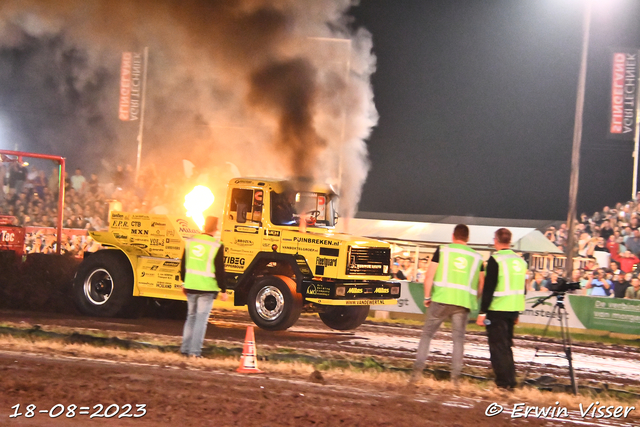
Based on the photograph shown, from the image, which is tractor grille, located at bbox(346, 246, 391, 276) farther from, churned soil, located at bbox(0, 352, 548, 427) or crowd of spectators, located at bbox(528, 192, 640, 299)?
crowd of spectators, located at bbox(528, 192, 640, 299)

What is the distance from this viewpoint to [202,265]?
31.7ft

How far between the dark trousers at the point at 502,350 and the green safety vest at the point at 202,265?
3.70 metres

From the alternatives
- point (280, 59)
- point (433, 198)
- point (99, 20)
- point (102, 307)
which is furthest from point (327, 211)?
point (433, 198)

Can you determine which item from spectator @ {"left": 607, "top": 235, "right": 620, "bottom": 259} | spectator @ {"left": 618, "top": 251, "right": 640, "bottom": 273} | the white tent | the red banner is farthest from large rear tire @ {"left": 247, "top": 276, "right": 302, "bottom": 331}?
the red banner

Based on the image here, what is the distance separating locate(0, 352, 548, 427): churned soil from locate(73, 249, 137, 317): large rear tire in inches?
192

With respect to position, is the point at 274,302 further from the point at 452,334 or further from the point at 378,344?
the point at 452,334

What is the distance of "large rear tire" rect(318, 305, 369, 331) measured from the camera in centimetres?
1370

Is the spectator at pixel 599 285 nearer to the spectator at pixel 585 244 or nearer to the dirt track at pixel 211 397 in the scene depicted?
the spectator at pixel 585 244

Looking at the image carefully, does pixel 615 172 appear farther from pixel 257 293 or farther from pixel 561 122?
pixel 257 293

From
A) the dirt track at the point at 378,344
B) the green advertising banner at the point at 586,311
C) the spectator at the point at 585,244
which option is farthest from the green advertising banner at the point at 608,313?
the spectator at the point at 585,244

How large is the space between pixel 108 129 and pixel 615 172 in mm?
22688

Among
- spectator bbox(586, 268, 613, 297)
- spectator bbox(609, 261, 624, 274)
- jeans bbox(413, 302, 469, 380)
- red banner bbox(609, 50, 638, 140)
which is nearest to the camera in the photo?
jeans bbox(413, 302, 469, 380)

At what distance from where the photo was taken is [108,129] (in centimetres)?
3356

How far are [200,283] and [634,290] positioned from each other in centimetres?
1134
